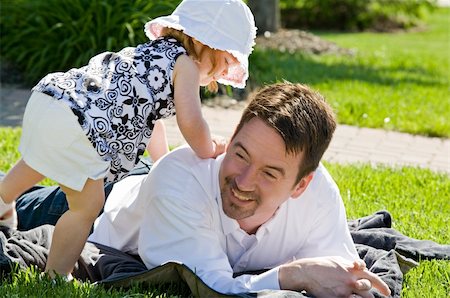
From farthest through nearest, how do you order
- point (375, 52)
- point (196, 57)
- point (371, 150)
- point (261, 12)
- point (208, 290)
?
point (375, 52), point (261, 12), point (371, 150), point (196, 57), point (208, 290)

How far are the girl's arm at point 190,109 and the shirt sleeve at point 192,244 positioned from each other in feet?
1.01

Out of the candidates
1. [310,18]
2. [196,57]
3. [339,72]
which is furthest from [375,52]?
[196,57]

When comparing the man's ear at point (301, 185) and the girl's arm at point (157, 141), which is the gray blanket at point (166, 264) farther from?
the girl's arm at point (157, 141)

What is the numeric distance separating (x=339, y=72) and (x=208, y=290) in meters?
7.63

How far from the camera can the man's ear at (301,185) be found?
347 cm

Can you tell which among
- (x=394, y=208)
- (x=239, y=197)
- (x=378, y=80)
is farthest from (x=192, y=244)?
(x=378, y=80)

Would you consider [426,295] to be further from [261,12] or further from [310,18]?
[310,18]

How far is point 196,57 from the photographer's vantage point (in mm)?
4000

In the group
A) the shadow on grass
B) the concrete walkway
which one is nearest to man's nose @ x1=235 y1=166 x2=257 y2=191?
the concrete walkway

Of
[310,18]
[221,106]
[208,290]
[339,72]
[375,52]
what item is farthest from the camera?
[310,18]

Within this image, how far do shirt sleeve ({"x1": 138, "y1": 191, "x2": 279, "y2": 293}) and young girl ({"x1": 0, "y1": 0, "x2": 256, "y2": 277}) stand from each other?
317mm

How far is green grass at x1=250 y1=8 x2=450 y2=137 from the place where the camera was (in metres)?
7.98

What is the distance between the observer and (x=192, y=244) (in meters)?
3.42

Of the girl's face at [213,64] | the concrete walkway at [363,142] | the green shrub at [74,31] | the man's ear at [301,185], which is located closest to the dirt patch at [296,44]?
the green shrub at [74,31]
